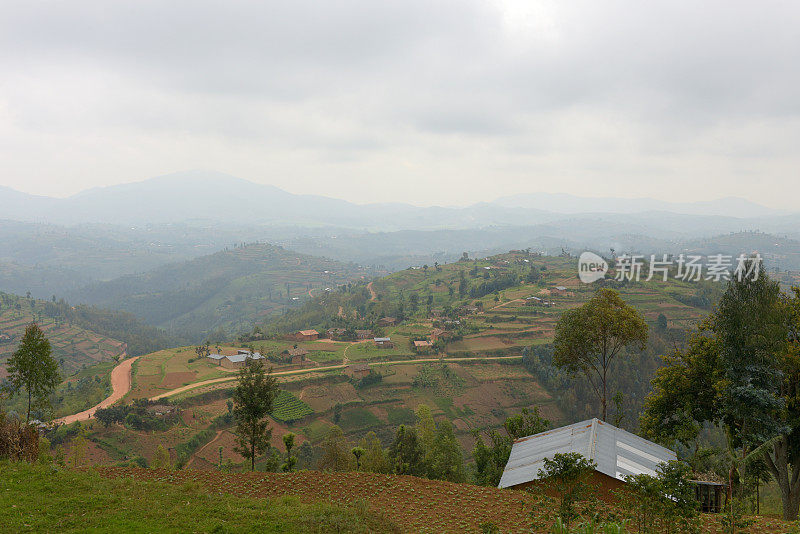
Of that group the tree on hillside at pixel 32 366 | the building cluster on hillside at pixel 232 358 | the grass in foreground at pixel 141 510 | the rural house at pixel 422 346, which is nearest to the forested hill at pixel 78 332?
the building cluster on hillside at pixel 232 358

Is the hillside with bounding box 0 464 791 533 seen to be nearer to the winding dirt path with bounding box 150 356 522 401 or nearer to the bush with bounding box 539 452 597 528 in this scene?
the bush with bounding box 539 452 597 528

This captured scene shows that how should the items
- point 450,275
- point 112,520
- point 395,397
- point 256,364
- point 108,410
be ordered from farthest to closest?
point 450,275, point 395,397, point 108,410, point 256,364, point 112,520

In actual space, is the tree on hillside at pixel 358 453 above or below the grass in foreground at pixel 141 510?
below

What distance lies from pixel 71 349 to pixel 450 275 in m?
88.3

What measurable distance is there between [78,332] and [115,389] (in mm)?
61994

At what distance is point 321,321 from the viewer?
98.1 m

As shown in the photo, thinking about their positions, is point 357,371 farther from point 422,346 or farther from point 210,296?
point 210,296

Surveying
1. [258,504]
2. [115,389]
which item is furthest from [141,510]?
[115,389]

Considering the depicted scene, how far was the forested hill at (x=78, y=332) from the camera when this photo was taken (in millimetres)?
86875

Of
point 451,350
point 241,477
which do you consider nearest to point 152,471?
point 241,477

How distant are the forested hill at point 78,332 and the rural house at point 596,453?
289ft

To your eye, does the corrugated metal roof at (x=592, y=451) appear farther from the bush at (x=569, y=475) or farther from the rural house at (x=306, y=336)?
the rural house at (x=306, y=336)

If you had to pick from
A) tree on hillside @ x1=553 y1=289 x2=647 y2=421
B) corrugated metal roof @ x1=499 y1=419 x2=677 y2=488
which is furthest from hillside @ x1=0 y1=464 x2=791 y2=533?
tree on hillside @ x1=553 y1=289 x2=647 y2=421

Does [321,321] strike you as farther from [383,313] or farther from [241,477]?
[241,477]
